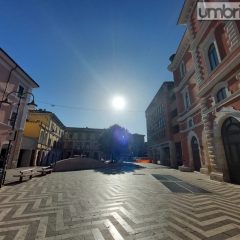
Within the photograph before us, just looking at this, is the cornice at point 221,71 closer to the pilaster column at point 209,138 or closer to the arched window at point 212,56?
the pilaster column at point 209,138

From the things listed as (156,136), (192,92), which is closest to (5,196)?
(192,92)

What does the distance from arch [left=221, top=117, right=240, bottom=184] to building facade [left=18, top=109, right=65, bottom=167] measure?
89.4 ft

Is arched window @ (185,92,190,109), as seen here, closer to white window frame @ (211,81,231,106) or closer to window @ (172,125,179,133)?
white window frame @ (211,81,231,106)

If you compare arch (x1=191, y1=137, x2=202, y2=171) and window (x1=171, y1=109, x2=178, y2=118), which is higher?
window (x1=171, y1=109, x2=178, y2=118)

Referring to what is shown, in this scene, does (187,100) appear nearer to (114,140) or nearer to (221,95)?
(221,95)

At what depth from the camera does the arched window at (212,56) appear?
12028 millimetres

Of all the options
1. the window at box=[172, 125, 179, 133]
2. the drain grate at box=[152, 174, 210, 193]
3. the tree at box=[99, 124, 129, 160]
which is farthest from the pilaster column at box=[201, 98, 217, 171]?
the tree at box=[99, 124, 129, 160]

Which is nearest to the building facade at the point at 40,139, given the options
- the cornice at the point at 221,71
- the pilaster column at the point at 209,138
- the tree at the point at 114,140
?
the tree at the point at 114,140

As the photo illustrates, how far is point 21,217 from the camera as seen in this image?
14.9 ft

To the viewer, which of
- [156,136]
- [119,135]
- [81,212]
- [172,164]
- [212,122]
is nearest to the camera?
[81,212]

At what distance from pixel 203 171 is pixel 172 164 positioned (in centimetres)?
1344

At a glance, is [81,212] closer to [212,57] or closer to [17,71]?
[212,57]

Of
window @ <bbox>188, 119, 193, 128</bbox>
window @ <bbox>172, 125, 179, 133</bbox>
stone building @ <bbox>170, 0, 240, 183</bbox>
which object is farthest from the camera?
window @ <bbox>172, 125, 179, 133</bbox>

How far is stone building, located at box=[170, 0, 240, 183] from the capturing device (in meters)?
9.62
